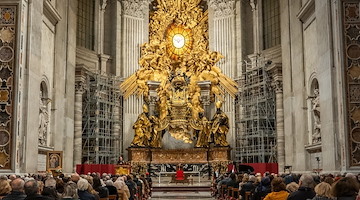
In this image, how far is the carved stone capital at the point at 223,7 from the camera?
24.9m

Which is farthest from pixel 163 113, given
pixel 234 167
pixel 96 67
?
pixel 234 167

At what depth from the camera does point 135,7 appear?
82.6 ft

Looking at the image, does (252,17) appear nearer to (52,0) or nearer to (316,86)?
(316,86)

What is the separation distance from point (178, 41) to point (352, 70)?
15.0 metres

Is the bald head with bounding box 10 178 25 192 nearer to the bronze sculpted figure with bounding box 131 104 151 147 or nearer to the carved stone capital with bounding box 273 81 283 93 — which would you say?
the carved stone capital with bounding box 273 81 283 93

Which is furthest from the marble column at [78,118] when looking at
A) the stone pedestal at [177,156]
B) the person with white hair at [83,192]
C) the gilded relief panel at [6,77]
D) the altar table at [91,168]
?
the person with white hair at [83,192]

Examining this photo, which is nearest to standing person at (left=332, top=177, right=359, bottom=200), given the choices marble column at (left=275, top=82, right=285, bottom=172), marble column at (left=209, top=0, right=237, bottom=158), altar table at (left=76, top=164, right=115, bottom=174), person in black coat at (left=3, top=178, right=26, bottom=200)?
person in black coat at (left=3, top=178, right=26, bottom=200)

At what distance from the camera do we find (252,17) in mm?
24219

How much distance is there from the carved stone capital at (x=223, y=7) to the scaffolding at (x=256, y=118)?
3.20m

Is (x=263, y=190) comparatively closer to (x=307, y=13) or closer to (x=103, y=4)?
(x=307, y=13)

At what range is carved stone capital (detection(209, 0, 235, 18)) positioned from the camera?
24938 millimetres

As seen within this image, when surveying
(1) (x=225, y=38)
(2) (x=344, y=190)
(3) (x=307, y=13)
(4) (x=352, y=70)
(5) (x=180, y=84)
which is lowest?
(2) (x=344, y=190)

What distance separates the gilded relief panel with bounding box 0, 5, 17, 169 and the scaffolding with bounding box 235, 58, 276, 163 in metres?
12.1

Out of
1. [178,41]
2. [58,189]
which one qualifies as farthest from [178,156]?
[58,189]
